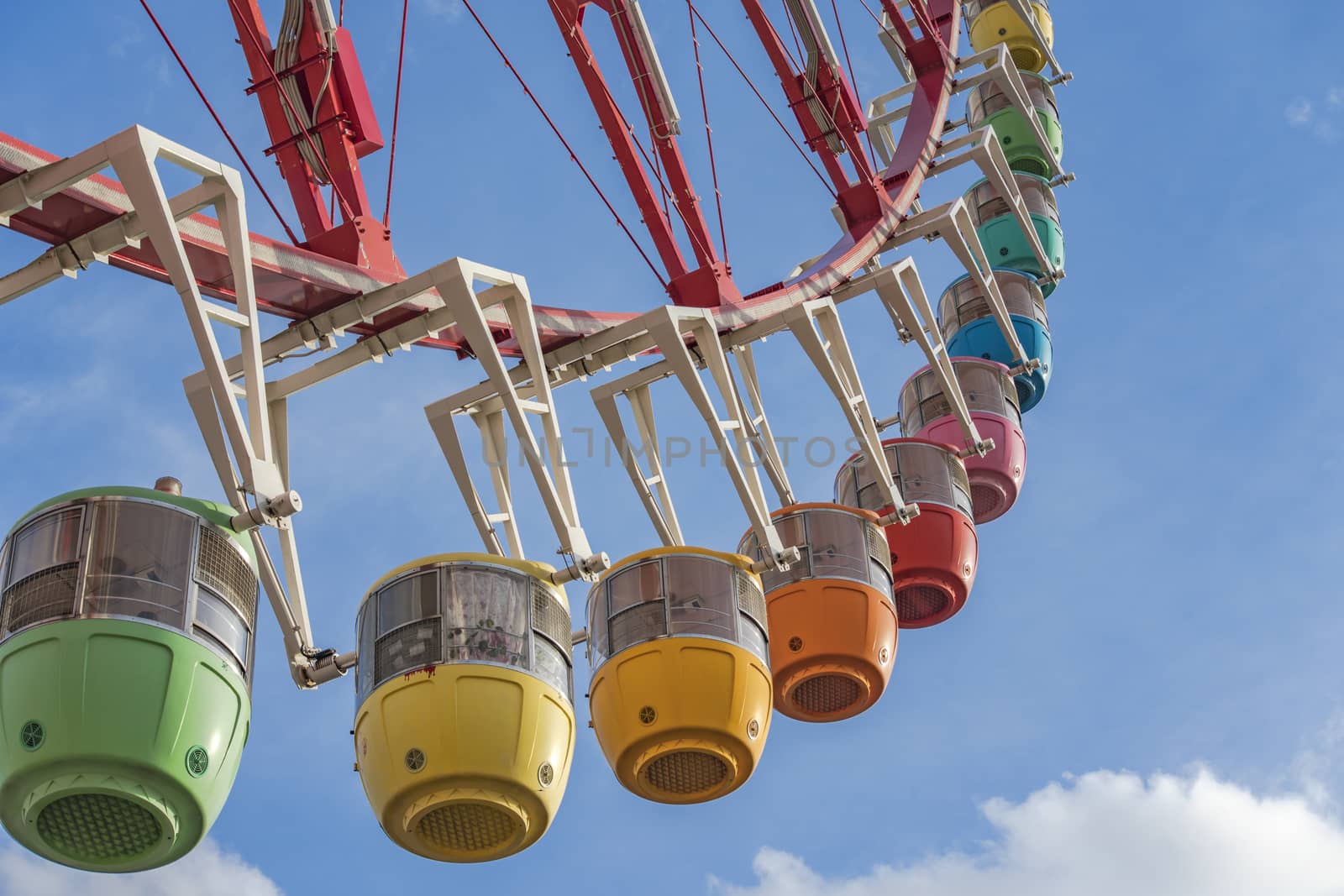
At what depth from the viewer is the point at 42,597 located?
12.4 metres

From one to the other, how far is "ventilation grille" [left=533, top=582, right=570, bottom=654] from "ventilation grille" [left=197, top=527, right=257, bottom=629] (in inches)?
82.9

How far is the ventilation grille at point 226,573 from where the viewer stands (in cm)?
1293

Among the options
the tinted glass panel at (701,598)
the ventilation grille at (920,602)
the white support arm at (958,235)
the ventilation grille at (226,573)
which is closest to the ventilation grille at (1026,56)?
the white support arm at (958,235)

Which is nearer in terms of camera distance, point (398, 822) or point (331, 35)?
point (398, 822)

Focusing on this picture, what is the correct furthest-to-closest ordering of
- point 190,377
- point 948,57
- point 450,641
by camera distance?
point 948,57
point 190,377
point 450,641

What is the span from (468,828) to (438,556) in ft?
6.52

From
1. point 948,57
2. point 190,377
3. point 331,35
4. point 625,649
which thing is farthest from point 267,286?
point 948,57

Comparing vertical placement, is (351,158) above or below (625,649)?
above

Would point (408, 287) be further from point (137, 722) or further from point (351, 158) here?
point (137, 722)

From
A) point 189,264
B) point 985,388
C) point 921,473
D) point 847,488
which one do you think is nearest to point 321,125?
point 189,264

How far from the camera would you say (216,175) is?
13.1 metres

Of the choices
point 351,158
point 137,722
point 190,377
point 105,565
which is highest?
point 351,158

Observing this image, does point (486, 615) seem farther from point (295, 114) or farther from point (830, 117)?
point (830, 117)

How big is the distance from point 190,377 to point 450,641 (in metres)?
3.10
